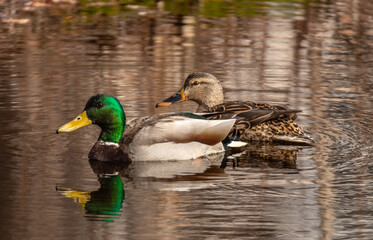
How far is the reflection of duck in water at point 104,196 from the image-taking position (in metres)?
7.57

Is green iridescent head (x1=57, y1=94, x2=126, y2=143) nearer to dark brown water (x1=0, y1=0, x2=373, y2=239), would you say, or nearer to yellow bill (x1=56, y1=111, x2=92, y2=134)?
A: yellow bill (x1=56, y1=111, x2=92, y2=134)

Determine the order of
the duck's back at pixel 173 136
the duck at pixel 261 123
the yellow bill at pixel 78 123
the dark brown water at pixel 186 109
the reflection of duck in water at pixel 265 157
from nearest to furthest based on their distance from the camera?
the dark brown water at pixel 186 109, the reflection of duck in water at pixel 265 157, the duck's back at pixel 173 136, the yellow bill at pixel 78 123, the duck at pixel 261 123

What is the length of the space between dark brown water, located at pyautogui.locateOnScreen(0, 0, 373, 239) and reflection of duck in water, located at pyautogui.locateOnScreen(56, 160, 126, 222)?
2cm

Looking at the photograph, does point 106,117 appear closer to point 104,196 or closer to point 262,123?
point 104,196

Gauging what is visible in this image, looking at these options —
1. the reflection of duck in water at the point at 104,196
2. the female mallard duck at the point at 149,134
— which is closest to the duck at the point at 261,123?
the female mallard duck at the point at 149,134

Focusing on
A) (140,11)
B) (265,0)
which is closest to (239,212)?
(140,11)

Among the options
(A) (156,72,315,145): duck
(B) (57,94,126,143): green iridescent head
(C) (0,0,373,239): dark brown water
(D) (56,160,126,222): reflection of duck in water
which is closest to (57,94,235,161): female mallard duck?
(B) (57,94,126,143): green iridescent head

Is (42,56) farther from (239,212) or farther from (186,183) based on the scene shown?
(239,212)

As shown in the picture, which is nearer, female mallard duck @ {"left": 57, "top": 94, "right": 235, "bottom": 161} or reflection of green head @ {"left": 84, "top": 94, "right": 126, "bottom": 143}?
female mallard duck @ {"left": 57, "top": 94, "right": 235, "bottom": 161}

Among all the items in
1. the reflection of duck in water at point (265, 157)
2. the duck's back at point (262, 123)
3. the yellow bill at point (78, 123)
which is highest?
the yellow bill at point (78, 123)

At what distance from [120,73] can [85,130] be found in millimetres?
2970

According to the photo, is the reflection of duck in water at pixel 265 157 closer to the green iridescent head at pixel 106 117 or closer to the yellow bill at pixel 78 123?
the green iridescent head at pixel 106 117

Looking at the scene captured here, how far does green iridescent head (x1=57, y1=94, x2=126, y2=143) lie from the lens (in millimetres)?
9797

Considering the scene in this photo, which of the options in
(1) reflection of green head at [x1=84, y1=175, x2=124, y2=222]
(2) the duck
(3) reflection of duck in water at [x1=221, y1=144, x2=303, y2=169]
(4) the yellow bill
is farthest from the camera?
(2) the duck
